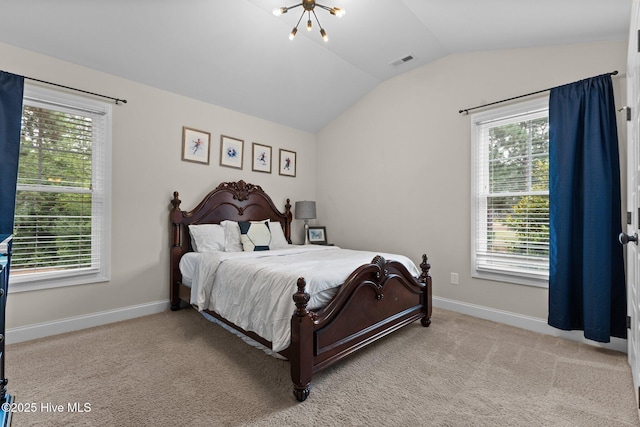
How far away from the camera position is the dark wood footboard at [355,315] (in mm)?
1795

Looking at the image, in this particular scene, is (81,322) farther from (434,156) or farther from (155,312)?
(434,156)

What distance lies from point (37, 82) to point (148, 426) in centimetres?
293

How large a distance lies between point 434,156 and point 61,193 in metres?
3.87

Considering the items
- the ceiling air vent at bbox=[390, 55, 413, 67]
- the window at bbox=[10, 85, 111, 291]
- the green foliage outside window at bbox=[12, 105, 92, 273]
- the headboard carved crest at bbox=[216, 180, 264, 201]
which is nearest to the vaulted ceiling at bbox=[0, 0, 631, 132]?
the ceiling air vent at bbox=[390, 55, 413, 67]

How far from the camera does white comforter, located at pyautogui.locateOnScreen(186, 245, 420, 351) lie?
6.42 ft

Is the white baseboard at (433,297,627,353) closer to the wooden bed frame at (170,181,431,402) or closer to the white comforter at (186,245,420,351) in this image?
the wooden bed frame at (170,181,431,402)

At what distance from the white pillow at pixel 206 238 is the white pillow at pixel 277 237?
2.11 feet

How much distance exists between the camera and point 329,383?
1939 millimetres

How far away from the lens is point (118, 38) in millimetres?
2691

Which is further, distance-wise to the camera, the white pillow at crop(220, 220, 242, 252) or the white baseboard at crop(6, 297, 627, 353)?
the white pillow at crop(220, 220, 242, 252)

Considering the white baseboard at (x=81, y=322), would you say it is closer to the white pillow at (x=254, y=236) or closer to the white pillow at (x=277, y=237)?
the white pillow at (x=254, y=236)

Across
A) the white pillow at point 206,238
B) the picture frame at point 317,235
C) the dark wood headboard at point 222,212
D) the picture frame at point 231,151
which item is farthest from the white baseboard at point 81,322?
the picture frame at point 317,235

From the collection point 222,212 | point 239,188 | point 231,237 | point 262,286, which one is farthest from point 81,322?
point 239,188

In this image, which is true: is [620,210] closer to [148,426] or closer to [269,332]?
[269,332]
